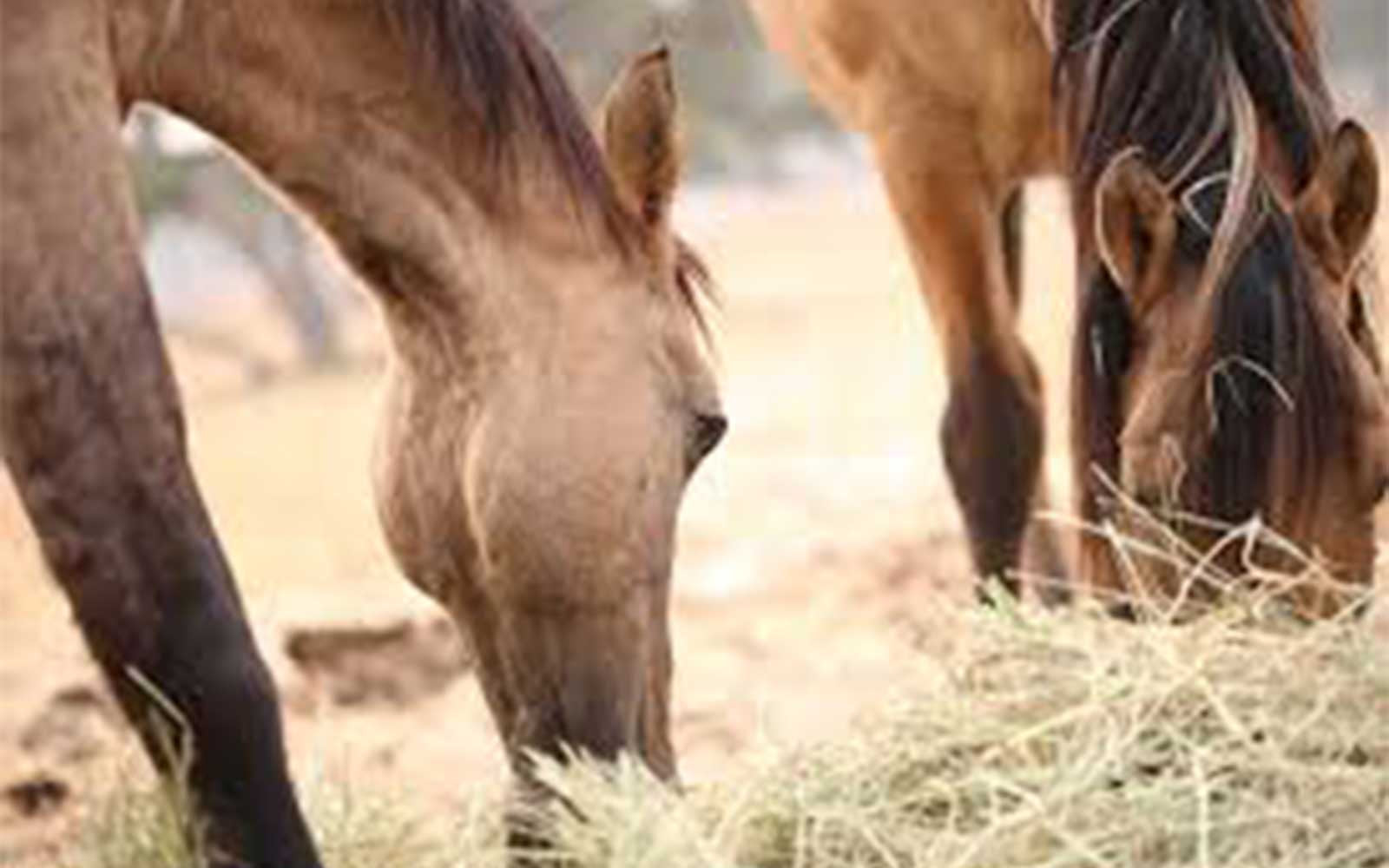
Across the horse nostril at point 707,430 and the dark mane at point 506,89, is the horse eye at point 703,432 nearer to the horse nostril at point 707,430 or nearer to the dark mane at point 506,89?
the horse nostril at point 707,430

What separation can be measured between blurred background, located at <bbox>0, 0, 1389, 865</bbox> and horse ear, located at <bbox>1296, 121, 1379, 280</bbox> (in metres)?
0.75

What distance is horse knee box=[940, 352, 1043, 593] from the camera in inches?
205

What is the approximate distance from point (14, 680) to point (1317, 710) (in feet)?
12.5

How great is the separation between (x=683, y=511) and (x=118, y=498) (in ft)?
21.1

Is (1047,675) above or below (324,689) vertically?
above

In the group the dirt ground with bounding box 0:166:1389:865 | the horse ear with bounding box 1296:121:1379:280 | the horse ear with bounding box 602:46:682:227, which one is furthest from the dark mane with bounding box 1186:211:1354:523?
the horse ear with bounding box 602:46:682:227

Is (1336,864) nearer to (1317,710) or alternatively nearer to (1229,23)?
(1317,710)

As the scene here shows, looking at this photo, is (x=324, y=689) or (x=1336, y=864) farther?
(x=324, y=689)

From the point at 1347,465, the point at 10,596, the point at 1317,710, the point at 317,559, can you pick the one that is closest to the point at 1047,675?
the point at 1317,710

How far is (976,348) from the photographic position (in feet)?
17.2

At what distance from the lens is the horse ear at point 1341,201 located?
3.74 metres

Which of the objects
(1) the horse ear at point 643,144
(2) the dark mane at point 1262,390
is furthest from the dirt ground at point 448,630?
(1) the horse ear at point 643,144

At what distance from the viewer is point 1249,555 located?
3.51 metres

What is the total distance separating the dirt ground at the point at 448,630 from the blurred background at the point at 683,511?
14 mm
